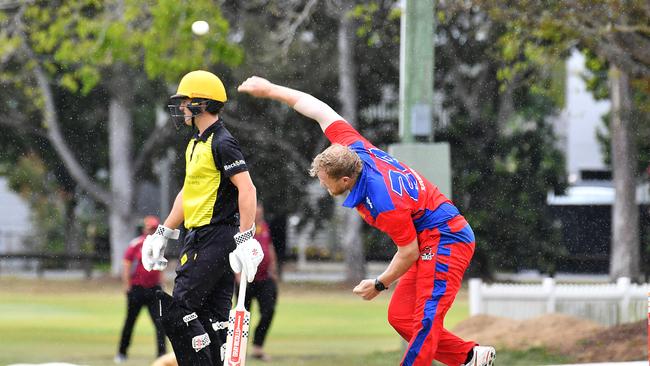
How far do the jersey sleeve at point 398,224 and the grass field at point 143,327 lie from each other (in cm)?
557

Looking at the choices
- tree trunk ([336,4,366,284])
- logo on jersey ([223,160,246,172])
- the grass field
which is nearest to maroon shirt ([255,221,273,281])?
the grass field

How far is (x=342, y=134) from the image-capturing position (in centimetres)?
682

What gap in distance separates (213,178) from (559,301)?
8251 mm

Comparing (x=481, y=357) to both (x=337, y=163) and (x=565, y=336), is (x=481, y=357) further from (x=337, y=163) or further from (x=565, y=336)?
(x=565, y=336)

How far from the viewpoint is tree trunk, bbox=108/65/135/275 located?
29.0 meters

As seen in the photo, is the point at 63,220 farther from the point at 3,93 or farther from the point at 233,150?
the point at 233,150

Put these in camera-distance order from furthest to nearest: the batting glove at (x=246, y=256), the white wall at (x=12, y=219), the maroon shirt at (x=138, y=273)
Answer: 1. the white wall at (x=12, y=219)
2. the maroon shirt at (x=138, y=273)
3. the batting glove at (x=246, y=256)

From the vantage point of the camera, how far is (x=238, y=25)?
87.9 feet

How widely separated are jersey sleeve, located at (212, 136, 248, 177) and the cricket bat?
0.59m

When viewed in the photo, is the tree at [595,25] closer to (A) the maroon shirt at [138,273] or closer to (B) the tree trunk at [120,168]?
(A) the maroon shirt at [138,273]

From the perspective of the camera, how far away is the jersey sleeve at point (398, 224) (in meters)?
6.25

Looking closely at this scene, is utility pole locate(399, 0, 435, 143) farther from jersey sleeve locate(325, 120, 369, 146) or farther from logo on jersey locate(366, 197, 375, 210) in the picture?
logo on jersey locate(366, 197, 375, 210)

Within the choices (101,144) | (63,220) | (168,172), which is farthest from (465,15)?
(63,220)

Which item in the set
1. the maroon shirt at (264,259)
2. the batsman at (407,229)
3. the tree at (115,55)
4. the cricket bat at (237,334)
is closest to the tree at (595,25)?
the maroon shirt at (264,259)
